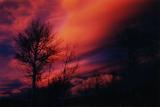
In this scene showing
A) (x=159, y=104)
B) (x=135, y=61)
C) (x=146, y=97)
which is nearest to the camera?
(x=159, y=104)

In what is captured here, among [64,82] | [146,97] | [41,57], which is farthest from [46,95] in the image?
[146,97]

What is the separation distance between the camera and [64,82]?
3125cm

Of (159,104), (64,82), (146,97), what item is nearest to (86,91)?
(64,82)

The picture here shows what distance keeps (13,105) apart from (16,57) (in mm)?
4103

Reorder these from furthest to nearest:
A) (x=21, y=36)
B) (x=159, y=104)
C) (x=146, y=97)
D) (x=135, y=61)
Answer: (x=135, y=61), (x=21, y=36), (x=146, y=97), (x=159, y=104)

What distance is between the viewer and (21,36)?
3281 cm

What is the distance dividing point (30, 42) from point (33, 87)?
3.64 metres

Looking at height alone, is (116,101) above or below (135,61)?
below

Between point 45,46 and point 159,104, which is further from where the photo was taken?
point 45,46

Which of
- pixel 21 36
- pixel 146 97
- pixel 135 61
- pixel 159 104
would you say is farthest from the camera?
pixel 135 61

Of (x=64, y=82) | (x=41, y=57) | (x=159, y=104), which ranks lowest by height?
(x=159, y=104)

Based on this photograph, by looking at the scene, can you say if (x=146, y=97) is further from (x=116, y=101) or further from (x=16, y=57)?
(x=16, y=57)

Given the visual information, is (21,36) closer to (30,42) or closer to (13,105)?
(30,42)

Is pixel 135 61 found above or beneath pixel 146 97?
above
